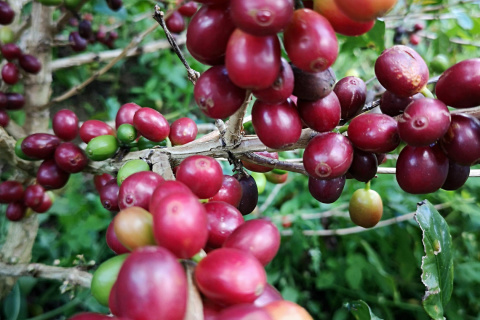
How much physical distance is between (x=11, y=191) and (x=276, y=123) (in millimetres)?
1547

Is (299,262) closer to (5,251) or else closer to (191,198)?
(5,251)

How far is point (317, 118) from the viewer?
2.74 ft

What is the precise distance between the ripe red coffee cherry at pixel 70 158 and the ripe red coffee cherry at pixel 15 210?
2.02ft

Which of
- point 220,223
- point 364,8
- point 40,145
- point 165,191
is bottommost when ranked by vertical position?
point 40,145

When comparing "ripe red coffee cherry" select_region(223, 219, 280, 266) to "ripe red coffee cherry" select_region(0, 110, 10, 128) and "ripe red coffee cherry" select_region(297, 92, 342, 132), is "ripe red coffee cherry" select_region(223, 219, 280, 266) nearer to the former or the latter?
"ripe red coffee cherry" select_region(297, 92, 342, 132)

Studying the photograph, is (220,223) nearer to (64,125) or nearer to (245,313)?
(245,313)

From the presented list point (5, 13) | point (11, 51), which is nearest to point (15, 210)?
point (11, 51)

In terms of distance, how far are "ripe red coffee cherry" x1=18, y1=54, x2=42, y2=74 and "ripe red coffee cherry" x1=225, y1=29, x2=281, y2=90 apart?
1.78m

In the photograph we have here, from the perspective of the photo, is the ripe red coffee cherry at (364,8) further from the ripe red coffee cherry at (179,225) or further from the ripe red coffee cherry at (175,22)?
the ripe red coffee cherry at (175,22)

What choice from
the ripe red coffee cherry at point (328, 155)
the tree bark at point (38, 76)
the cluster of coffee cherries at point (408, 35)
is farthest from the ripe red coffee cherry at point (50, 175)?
the cluster of coffee cherries at point (408, 35)

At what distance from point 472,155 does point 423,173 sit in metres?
0.10

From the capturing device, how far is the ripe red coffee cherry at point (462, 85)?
2.69 feet

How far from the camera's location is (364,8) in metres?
0.61

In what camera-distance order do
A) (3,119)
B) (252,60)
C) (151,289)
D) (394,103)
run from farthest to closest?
(3,119)
(394,103)
(252,60)
(151,289)
